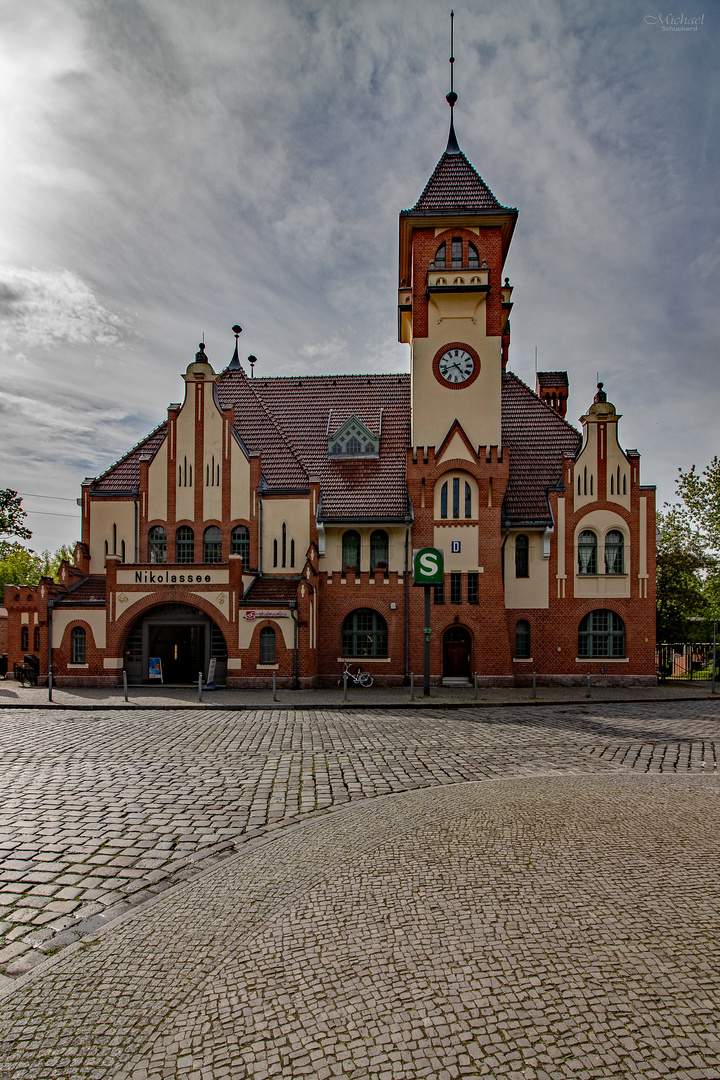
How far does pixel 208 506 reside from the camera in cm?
2706

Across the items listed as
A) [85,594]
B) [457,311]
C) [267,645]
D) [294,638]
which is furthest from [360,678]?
[457,311]

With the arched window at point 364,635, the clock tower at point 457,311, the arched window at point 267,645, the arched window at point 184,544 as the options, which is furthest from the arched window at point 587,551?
the arched window at point 184,544

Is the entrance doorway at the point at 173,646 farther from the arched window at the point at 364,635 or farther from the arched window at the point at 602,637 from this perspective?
the arched window at the point at 602,637

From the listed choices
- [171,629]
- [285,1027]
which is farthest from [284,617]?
[285,1027]

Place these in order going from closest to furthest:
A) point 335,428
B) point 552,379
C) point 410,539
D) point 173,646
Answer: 1. point 173,646
2. point 410,539
3. point 335,428
4. point 552,379

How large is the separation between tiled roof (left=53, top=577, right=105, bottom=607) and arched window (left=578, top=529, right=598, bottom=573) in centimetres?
1966

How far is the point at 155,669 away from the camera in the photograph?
25188 mm

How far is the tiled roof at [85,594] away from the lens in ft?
82.6

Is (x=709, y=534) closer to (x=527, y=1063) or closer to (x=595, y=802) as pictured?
(x=595, y=802)

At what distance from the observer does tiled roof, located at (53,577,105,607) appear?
25.2 metres

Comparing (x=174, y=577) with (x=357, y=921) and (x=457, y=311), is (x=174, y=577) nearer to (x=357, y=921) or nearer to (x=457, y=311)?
(x=457, y=311)

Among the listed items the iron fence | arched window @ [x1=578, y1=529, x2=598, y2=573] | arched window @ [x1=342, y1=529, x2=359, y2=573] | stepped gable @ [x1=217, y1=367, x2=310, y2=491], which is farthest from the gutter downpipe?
the iron fence

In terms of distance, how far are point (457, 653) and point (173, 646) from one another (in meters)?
11.5

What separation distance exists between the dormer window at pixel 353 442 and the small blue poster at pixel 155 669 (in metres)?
11.8
